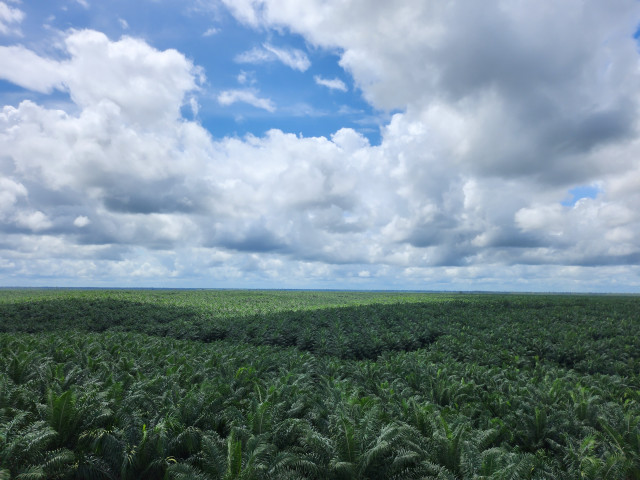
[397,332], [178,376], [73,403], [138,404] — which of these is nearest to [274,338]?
[397,332]

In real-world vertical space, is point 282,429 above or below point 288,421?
below

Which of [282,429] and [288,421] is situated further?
[288,421]

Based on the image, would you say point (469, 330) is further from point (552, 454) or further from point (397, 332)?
point (552, 454)

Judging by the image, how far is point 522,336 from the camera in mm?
23344

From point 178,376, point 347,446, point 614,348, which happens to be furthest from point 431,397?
→ point 614,348

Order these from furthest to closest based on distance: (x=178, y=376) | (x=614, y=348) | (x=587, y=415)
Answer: (x=614, y=348), (x=178, y=376), (x=587, y=415)

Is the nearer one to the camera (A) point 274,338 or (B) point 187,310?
(A) point 274,338

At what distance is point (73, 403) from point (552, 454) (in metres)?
11.4

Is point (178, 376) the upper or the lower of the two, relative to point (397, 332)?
upper

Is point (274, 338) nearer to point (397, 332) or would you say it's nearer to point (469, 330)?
point (397, 332)

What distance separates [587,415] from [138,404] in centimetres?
1258

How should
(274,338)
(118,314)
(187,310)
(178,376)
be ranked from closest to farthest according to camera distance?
(178,376) → (274,338) → (118,314) → (187,310)

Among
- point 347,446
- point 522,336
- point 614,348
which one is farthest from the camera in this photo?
point 522,336

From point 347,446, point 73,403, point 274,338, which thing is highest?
point 73,403
